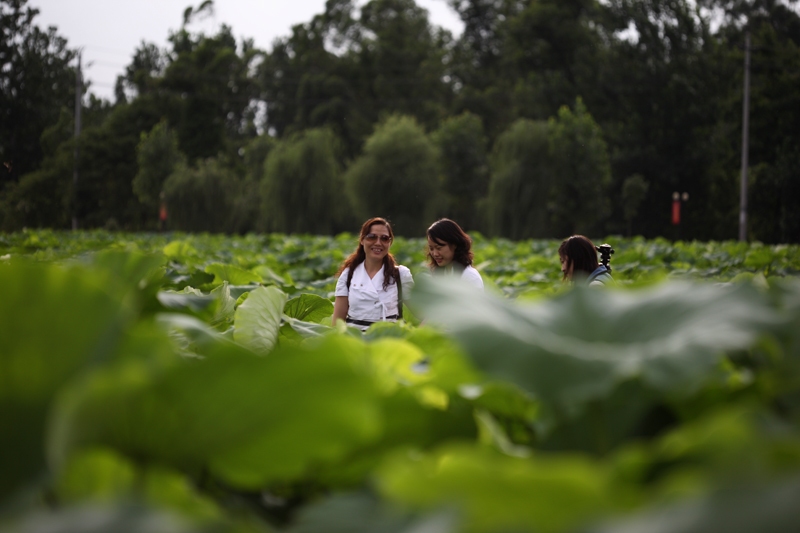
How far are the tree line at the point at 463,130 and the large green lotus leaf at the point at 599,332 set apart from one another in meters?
23.9

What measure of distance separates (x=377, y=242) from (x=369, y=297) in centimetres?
Result: 31

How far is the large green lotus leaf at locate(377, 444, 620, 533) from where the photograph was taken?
0.49 meters

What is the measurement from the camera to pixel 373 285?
458cm

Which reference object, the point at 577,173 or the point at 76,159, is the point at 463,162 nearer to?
the point at 577,173

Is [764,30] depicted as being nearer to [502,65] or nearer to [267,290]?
[502,65]

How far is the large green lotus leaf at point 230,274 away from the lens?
8.95 feet

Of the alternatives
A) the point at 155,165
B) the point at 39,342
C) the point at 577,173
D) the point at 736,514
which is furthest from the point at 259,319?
the point at 155,165

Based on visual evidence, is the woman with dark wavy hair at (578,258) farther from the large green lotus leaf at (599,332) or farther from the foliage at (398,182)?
the foliage at (398,182)

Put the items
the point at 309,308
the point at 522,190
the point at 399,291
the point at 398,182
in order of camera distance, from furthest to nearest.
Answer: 1. the point at 398,182
2. the point at 522,190
3. the point at 399,291
4. the point at 309,308

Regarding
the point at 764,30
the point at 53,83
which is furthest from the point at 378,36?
the point at 53,83

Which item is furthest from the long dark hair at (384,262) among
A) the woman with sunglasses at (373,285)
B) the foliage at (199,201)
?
the foliage at (199,201)

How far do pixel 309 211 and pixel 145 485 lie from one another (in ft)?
117

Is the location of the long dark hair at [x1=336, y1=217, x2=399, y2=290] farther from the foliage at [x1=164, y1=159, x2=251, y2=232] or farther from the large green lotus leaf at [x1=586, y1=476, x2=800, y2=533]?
the foliage at [x1=164, y1=159, x2=251, y2=232]

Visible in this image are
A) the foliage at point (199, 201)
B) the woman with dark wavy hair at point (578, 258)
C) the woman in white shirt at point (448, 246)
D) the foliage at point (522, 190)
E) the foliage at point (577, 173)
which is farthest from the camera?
the foliage at point (199, 201)
